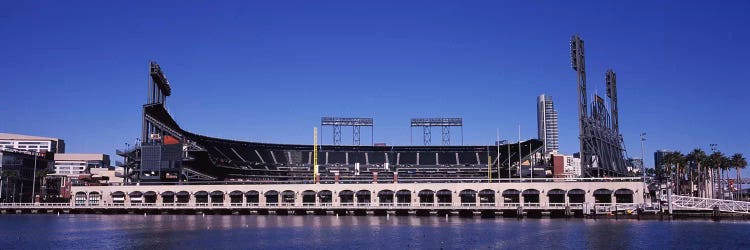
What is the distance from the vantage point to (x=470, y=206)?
121625 mm

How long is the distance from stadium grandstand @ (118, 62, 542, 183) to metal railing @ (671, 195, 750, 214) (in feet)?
163

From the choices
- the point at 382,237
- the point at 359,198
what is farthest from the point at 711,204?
the point at 359,198

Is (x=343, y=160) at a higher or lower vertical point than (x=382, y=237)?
higher

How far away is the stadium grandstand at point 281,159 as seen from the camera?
15438cm

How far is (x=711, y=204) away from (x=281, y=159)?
4329 inches

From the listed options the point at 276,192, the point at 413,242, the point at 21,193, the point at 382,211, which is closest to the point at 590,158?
the point at 382,211

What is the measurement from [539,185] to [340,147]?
76.5 meters

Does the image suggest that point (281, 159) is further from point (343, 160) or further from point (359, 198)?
point (359, 198)

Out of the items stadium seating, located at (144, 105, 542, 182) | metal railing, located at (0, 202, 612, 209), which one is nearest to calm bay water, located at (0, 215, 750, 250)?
metal railing, located at (0, 202, 612, 209)

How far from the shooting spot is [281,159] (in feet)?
613

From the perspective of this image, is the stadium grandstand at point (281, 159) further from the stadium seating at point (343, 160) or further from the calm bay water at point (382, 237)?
the calm bay water at point (382, 237)

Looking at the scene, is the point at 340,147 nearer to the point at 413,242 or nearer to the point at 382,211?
the point at 382,211

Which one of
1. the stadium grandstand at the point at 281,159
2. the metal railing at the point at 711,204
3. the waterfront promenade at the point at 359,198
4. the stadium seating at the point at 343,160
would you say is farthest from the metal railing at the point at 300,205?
the stadium seating at the point at 343,160

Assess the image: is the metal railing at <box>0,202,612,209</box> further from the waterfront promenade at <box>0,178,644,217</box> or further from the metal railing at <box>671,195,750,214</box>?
the metal railing at <box>671,195,750,214</box>
